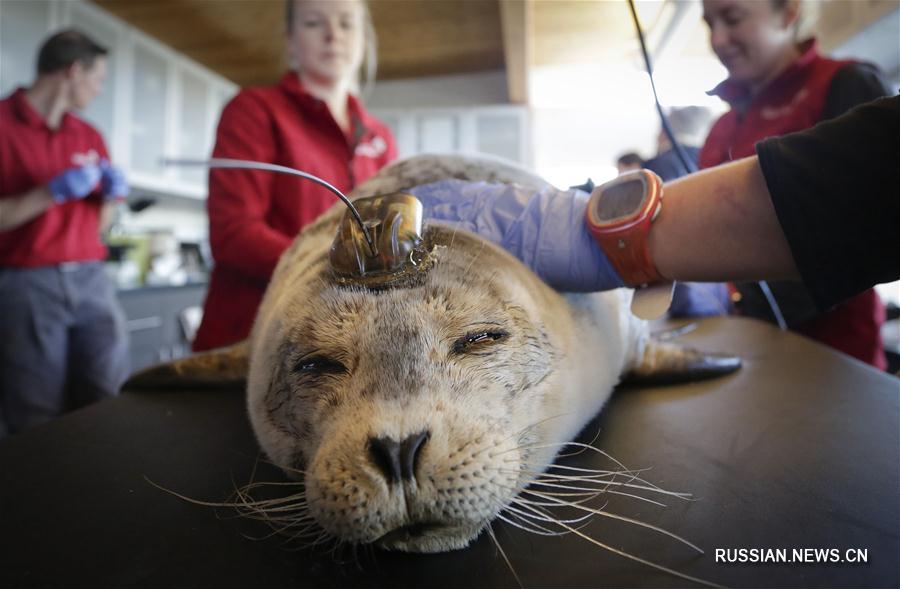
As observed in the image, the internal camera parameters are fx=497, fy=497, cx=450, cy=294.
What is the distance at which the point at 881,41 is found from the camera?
108 centimetres

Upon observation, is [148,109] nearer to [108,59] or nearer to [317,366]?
[108,59]

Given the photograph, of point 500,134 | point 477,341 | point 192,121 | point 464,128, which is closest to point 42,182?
point 477,341

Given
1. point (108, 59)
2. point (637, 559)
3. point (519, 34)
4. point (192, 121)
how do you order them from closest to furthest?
point (637, 559), point (519, 34), point (108, 59), point (192, 121)

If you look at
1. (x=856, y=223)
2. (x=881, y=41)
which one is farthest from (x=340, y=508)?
(x=881, y=41)

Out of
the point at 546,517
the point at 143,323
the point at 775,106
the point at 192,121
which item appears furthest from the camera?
the point at 192,121

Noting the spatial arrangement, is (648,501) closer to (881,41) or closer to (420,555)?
(420,555)

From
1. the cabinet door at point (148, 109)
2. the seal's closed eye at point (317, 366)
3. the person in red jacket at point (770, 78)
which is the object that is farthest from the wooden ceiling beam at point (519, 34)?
the cabinet door at point (148, 109)

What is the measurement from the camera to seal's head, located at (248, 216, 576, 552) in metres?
0.61

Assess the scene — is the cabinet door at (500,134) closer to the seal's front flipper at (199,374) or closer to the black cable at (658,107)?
the black cable at (658,107)

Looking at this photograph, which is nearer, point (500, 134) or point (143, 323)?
point (143, 323)

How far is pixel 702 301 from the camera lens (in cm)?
236

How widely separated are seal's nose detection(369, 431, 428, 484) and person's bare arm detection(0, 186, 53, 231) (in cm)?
289

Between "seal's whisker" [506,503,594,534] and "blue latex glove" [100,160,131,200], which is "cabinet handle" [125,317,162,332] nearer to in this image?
"blue latex glove" [100,160,131,200]

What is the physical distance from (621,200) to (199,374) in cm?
117
